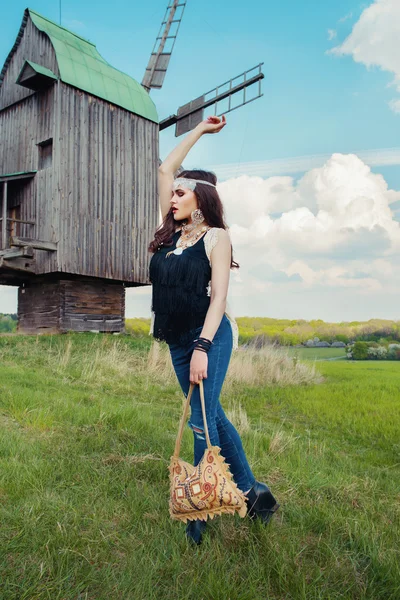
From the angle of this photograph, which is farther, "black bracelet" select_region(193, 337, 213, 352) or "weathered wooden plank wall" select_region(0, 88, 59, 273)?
"weathered wooden plank wall" select_region(0, 88, 59, 273)

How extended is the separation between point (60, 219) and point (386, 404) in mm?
10407

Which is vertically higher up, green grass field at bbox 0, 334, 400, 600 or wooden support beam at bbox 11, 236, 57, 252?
wooden support beam at bbox 11, 236, 57, 252

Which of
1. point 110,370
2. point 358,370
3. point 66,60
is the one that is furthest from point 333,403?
point 66,60

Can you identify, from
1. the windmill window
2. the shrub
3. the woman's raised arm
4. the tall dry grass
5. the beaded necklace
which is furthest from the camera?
the shrub

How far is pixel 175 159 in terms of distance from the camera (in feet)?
10.9

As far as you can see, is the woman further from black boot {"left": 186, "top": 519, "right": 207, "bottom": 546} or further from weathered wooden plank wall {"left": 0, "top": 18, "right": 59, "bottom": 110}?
weathered wooden plank wall {"left": 0, "top": 18, "right": 59, "bottom": 110}

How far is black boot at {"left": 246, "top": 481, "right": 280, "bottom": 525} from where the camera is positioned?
296 cm

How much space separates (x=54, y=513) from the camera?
3.01m

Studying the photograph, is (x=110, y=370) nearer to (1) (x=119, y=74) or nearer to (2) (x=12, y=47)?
(1) (x=119, y=74)

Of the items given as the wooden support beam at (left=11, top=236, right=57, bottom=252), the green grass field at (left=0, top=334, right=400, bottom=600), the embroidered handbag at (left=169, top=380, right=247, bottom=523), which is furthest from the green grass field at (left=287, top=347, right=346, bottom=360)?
the embroidered handbag at (left=169, top=380, right=247, bottom=523)

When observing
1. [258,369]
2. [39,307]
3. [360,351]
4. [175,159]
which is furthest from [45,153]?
[175,159]

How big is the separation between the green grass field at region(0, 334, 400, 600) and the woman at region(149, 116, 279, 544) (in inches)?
10.9

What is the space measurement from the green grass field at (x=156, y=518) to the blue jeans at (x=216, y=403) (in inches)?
13.8

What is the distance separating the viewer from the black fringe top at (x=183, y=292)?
2.85m
